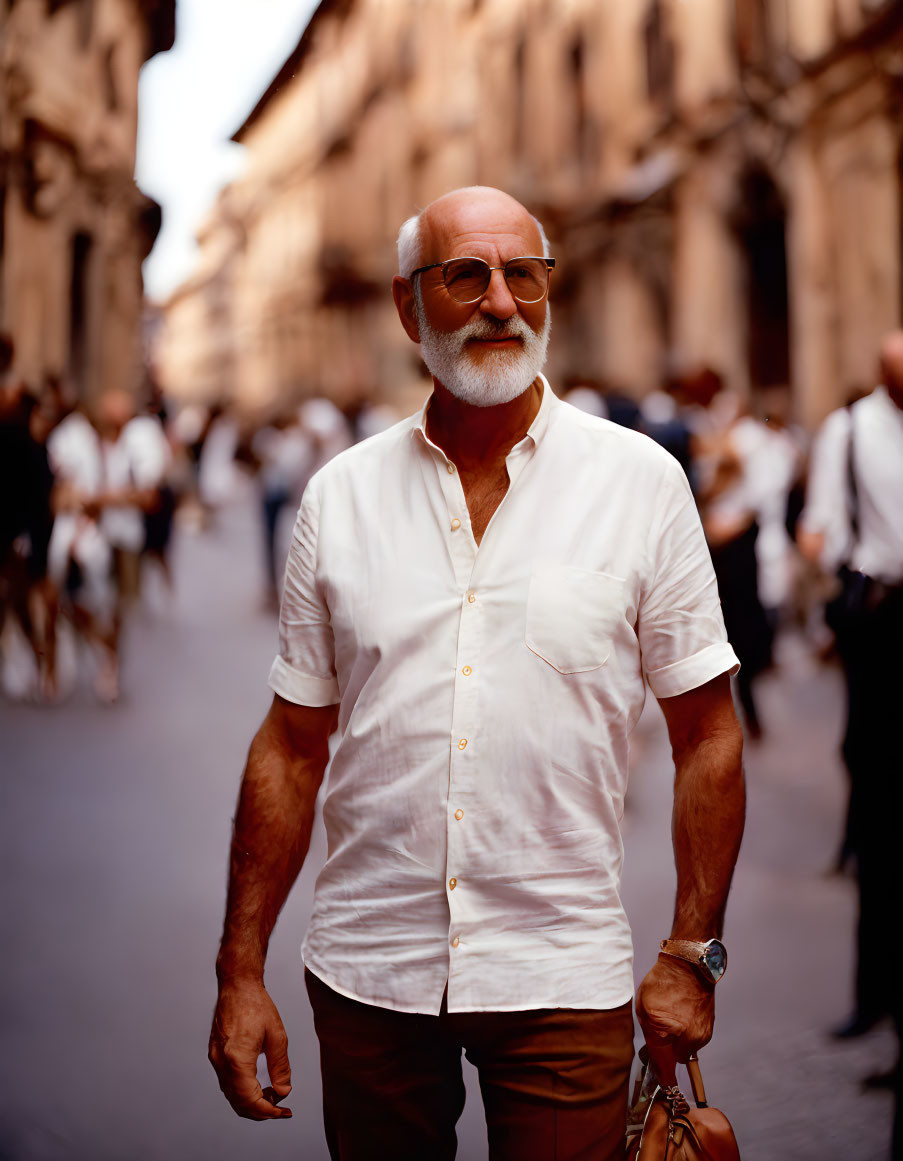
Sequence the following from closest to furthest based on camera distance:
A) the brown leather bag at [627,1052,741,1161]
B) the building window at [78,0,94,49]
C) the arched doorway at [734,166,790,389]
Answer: the brown leather bag at [627,1052,741,1161] < the building window at [78,0,94,49] < the arched doorway at [734,166,790,389]

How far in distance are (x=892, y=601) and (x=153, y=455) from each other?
5.95 metres

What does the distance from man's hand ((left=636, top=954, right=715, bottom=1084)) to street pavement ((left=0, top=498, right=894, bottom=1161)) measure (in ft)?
6.36

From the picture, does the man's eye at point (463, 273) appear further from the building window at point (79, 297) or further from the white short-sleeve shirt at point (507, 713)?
the building window at point (79, 297)

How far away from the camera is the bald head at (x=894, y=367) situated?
13.9 ft

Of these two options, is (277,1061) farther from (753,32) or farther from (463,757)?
(753,32)

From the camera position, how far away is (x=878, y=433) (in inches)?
176

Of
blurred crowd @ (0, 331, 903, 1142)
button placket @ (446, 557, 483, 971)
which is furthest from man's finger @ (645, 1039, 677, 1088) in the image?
blurred crowd @ (0, 331, 903, 1142)

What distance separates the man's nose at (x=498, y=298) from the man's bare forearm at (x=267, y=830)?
0.66 metres

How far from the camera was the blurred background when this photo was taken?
4.49 m

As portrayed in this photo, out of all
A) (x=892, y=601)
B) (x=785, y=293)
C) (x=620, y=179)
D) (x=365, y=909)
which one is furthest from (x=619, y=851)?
(x=620, y=179)

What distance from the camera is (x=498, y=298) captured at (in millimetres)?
2102

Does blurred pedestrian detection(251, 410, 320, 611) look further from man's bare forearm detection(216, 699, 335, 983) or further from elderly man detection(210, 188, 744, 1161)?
elderly man detection(210, 188, 744, 1161)

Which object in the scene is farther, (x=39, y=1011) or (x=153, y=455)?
(x=153, y=455)

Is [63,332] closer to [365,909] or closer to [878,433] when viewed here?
[878,433]
